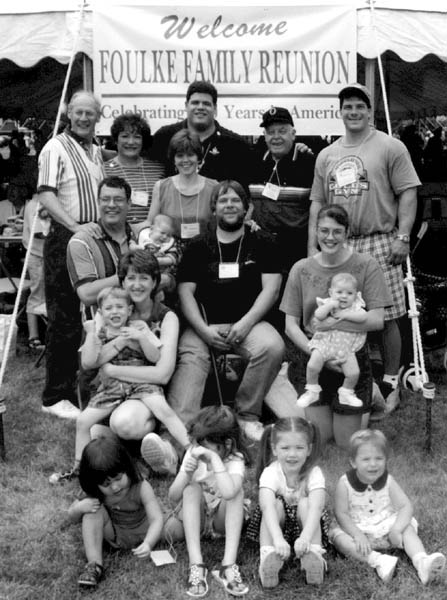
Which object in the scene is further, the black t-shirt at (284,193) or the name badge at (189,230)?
the black t-shirt at (284,193)

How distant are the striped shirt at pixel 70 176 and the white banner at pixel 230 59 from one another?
76 centimetres

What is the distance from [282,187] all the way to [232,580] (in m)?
2.84

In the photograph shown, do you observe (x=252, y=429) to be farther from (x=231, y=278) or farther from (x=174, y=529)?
(x=174, y=529)

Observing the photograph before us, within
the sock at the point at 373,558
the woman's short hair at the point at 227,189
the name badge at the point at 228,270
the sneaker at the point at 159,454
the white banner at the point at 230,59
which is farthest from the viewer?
the white banner at the point at 230,59

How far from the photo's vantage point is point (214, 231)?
4.45m

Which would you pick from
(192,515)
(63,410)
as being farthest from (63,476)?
(192,515)

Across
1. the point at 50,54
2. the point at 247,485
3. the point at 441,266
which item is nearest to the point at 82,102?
the point at 50,54

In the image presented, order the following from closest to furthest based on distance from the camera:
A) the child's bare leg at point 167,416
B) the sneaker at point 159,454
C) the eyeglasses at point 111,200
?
the sneaker at point 159,454
the child's bare leg at point 167,416
the eyeglasses at point 111,200

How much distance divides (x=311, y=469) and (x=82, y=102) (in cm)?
268

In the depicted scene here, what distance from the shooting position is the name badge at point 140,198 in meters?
4.93

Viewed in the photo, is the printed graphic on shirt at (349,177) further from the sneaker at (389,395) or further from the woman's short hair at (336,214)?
the sneaker at (389,395)

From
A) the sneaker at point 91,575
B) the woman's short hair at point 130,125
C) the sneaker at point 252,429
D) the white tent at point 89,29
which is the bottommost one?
the sneaker at point 91,575

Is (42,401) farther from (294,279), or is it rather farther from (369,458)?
(369,458)

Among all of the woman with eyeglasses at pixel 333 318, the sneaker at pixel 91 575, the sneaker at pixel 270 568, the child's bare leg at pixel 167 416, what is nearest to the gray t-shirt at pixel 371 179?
the woman with eyeglasses at pixel 333 318
